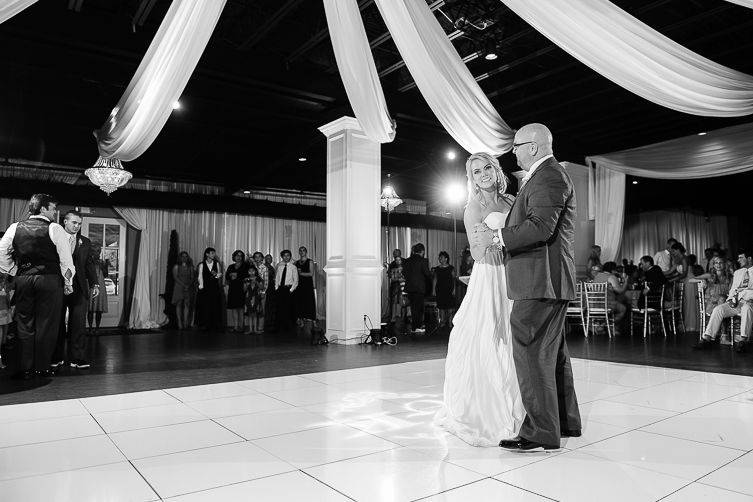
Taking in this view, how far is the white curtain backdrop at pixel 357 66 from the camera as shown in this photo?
3.68 meters

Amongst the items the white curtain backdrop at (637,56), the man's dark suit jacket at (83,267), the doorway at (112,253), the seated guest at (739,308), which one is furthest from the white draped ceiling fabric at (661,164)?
the doorway at (112,253)

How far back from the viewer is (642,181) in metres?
11.7

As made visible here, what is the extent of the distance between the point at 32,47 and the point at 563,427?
225 inches

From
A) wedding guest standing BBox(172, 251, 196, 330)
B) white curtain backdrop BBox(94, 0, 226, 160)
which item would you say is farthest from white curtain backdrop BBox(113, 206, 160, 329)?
white curtain backdrop BBox(94, 0, 226, 160)

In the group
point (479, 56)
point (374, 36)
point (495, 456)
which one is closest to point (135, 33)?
point (374, 36)

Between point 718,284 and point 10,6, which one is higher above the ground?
point 10,6

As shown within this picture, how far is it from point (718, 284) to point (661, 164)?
2023 millimetres

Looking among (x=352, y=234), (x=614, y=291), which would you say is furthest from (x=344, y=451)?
(x=614, y=291)

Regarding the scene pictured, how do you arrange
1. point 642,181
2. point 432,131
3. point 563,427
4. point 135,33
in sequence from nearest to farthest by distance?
point 563,427 → point 135,33 → point 432,131 → point 642,181

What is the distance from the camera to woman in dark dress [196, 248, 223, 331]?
31.3 ft

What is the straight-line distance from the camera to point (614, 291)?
26.1ft

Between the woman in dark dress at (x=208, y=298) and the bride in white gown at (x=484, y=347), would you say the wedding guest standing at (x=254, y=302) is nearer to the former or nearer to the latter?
the woman in dark dress at (x=208, y=298)

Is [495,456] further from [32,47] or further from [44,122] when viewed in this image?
[44,122]

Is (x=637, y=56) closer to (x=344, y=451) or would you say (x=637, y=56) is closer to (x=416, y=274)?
(x=344, y=451)
